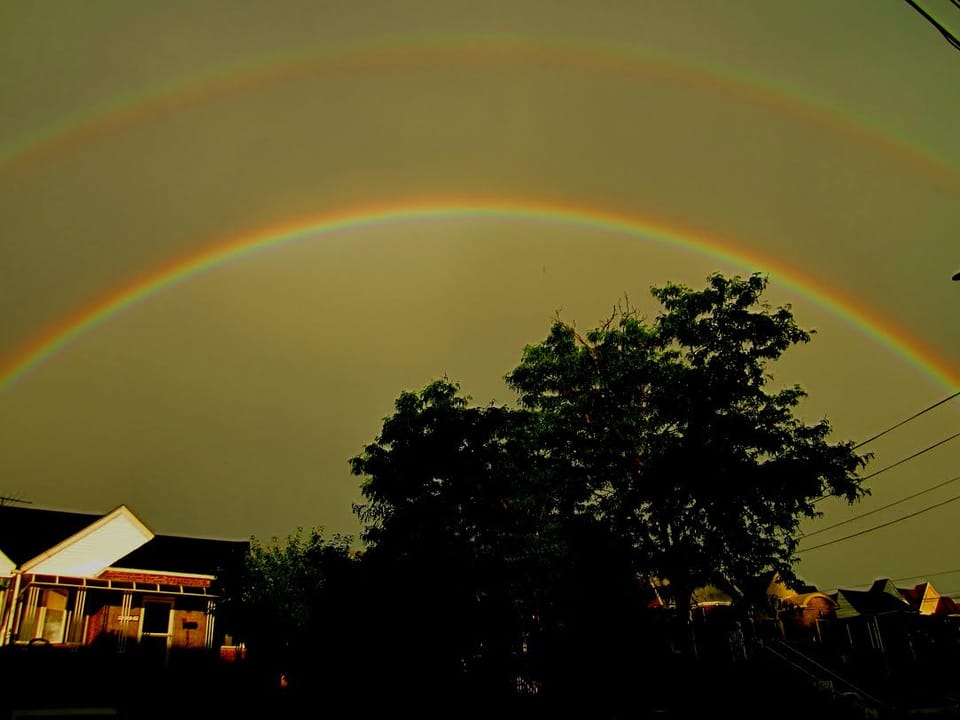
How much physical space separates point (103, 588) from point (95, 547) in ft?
4.48

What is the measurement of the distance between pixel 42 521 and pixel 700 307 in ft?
84.6

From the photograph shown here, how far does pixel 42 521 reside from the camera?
1137 inches

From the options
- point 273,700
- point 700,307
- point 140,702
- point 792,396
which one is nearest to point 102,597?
point 140,702

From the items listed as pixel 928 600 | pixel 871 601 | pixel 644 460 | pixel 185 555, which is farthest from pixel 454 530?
pixel 928 600

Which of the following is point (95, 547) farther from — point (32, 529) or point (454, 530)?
point (454, 530)

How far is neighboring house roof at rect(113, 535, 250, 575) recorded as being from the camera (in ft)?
90.8

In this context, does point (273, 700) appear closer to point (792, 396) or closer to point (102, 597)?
point (102, 597)

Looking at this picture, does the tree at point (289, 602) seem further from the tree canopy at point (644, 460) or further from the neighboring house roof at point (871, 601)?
the neighboring house roof at point (871, 601)

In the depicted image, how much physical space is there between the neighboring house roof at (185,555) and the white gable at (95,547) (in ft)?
4.31

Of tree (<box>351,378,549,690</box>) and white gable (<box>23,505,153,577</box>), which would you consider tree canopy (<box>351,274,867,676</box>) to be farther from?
white gable (<box>23,505,153,577</box>)

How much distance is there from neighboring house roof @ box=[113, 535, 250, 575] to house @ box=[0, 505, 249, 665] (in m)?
0.07

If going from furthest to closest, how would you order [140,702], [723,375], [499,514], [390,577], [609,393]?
[609,393] < [723,375] < [499,514] < [140,702] < [390,577]

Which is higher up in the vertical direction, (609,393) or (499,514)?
(609,393)

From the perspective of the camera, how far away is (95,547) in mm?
24859
